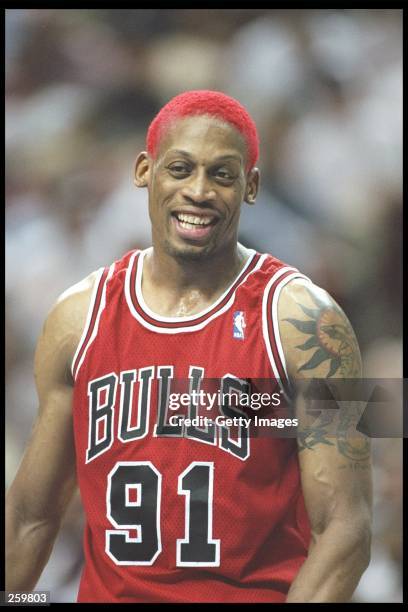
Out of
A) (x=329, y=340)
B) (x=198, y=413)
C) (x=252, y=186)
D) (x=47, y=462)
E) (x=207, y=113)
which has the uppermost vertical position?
(x=207, y=113)

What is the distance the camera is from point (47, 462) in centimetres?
234

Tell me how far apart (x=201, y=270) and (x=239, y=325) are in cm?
17

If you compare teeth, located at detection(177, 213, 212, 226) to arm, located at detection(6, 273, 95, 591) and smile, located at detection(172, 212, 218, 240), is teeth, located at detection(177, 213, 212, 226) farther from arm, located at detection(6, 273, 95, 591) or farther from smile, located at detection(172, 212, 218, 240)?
arm, located at detection(6, 273, 95, 591)

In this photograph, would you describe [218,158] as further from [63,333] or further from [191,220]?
[63,333]

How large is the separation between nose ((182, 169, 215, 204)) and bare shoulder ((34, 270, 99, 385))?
372 millimetres

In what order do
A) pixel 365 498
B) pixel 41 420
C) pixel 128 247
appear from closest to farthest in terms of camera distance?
pixel 365 498
pixel 41 420
pixel 128 247

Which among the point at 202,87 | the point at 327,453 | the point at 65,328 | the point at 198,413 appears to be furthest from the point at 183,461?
the point at 202,87

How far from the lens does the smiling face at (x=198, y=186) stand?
7.14 feet

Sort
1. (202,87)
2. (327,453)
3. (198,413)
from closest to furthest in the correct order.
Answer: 1. (327,453)
2. (198,413)
3. (202,87)

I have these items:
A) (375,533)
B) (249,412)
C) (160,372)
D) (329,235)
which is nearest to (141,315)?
(160,372)

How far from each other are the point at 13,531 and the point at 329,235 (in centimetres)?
111

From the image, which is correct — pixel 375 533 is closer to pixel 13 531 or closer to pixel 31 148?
pixel 13 531

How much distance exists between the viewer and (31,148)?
2561 millimetres

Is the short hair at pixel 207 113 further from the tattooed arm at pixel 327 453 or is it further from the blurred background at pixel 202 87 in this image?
the tattooed arm at pixel 327 453
